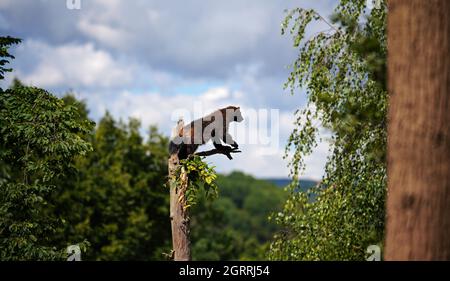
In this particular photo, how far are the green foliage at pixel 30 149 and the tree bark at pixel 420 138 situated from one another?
701 cm

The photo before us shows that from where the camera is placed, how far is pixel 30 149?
10.4 metres

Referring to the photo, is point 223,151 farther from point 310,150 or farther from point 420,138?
point 420,138

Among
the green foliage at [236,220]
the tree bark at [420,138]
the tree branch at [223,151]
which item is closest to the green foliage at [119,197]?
the green foliage at [236,220]

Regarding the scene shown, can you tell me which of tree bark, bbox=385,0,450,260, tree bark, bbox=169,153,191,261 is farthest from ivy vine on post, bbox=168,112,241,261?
tree bark, bbox=385,0,450,260

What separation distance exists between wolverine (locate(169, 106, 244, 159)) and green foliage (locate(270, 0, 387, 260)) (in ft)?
9.36

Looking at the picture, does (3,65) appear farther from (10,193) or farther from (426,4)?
(426,4)

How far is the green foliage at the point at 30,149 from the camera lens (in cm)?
980

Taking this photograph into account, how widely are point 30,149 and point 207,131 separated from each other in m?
3.43

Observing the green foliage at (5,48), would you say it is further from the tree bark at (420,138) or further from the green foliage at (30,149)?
the tree bark at (420,138)

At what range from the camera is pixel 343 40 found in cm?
1133

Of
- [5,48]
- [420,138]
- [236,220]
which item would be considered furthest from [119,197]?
[236,220]

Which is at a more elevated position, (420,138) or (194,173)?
(420,138)
